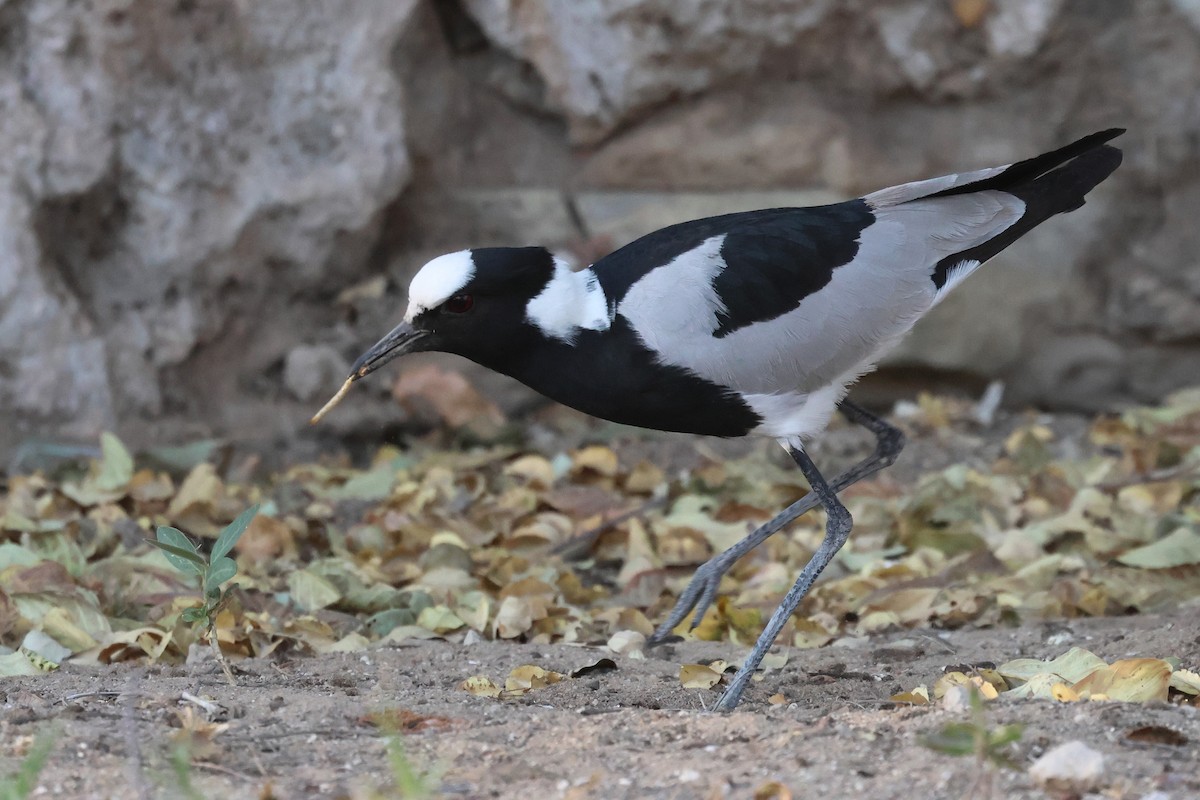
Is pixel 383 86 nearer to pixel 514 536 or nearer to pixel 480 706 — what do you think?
pixel 514 536

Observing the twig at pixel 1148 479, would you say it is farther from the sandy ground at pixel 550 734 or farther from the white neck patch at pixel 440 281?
the white neck patch at pixel 440 281

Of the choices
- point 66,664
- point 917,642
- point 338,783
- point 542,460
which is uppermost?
point 338,783

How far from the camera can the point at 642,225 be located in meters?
6.36

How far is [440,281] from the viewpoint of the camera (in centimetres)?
349

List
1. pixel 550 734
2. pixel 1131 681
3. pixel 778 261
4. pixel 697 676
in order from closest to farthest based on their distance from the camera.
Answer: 1. pixel 550 734
2. pixel 1131 681
3. pixel 697 676
4. pixel 778 261

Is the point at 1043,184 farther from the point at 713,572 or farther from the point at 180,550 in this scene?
the point at 180,550

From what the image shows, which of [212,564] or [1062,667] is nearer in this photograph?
[212,564]

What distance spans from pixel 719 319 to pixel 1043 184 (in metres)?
1.22

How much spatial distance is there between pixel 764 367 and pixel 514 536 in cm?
144

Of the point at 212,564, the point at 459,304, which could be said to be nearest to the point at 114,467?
the point at 459,304

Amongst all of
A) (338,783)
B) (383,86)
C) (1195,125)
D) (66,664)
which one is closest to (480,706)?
(338,783)

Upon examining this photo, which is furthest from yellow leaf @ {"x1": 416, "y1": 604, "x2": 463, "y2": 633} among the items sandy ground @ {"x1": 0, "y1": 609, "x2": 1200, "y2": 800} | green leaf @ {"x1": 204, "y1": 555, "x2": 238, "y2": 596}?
green leaf @ {"x1": 204, "y1": 555, "x2": 238, "y2": 596}

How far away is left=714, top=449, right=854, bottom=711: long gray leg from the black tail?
739mm

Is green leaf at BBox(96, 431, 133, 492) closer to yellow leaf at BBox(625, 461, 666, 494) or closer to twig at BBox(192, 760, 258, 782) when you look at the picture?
yellow leaf at BBox(625, 461, 666, 494)
